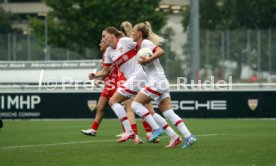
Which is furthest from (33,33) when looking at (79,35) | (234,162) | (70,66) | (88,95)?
(234,162)

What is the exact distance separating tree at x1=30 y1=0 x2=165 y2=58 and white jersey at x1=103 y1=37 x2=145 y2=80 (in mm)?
38875

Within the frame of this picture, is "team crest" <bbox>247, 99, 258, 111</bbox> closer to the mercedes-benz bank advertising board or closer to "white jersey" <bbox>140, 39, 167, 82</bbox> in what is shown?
the mercedes-benz bank advertising board

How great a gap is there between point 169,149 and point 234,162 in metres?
2.52

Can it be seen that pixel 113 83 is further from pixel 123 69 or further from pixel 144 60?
pixel 144 60

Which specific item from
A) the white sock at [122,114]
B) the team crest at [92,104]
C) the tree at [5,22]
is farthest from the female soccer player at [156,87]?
the tree at [5,22]

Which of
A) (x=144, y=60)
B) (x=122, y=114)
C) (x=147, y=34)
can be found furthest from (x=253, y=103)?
(x=144, y=60)

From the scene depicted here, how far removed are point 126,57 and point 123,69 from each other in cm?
25

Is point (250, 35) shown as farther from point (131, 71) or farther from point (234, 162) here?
point (234, 162)

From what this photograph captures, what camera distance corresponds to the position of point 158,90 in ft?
49.7

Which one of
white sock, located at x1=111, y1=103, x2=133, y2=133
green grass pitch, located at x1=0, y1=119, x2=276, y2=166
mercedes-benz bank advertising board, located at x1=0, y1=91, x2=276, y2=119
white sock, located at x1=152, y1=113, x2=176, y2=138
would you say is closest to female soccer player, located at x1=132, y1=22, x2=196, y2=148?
white sock, located at x1=152, y1=113, x2=176, y2=138

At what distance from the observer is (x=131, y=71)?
55.6ft

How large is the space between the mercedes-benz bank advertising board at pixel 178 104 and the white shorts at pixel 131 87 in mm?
12557

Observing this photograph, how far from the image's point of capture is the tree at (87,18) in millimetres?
56625

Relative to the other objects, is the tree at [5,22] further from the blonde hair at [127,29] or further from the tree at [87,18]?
the blonde hair at [127,29]
